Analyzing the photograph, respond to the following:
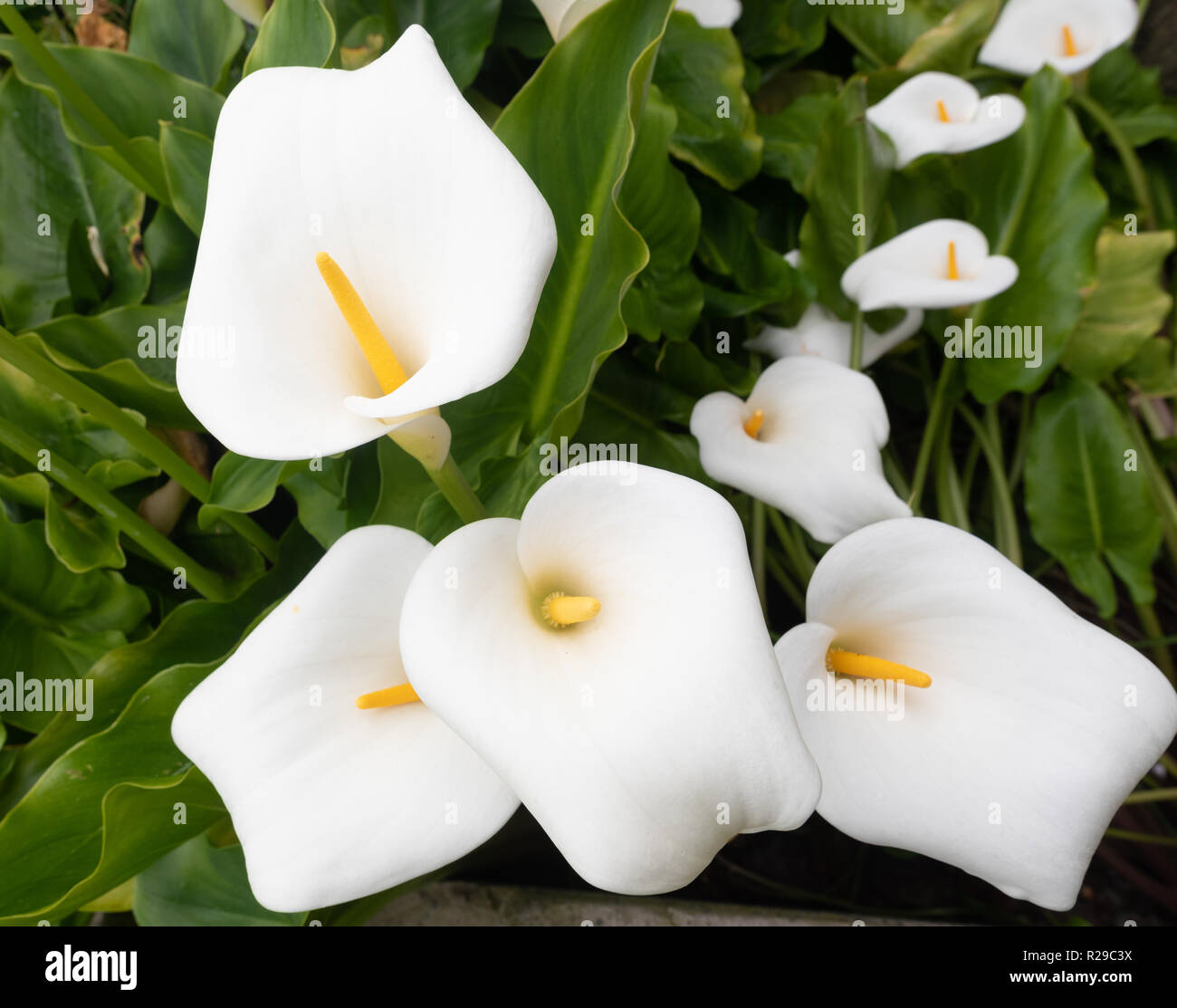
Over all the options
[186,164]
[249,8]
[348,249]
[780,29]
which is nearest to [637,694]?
[348,249]

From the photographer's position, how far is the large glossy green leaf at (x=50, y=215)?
81cm

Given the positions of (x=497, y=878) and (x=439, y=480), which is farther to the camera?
(x=497, y=878)

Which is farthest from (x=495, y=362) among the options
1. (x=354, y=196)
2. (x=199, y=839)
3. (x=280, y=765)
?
(x=199, y=839)

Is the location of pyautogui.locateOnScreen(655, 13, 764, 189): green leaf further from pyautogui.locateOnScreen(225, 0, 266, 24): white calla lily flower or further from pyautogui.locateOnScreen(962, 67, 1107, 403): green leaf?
pyautogui.locateOnScreen(225, 0, 266, 24): white calla lily flower

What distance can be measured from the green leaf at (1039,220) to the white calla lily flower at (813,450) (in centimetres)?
25

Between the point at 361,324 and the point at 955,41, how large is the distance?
90 centimetres

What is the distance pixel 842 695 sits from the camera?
52 centimetres

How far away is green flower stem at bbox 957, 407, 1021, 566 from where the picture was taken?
0.91 metres

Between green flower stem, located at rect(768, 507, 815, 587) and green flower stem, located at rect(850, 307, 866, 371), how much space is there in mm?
170

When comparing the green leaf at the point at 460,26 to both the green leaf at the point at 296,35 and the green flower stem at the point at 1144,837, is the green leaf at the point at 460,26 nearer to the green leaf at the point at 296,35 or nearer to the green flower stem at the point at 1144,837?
the green leaf at the point at 296,35

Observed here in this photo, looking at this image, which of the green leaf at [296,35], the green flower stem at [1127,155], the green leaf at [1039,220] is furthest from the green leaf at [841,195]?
the green leaf at [296,35]

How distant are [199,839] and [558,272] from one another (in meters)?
0.52
